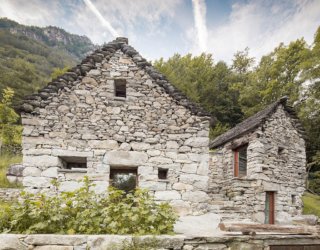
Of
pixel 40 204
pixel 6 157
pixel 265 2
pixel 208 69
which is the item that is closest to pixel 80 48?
pixel 208 69

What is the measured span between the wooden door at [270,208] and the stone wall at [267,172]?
0.17 m

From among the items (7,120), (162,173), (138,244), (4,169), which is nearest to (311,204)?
(162,173)

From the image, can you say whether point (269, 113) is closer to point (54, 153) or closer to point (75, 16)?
point (54, 153)

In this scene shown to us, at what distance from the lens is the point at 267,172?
990 cm

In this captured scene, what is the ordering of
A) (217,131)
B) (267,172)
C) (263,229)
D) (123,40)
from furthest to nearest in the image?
(217,131) < (267,172) < (123,40) < (263,229)

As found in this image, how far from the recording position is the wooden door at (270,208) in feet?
32.9

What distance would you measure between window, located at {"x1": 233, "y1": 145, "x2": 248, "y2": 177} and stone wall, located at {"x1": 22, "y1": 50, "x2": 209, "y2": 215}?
546 centimetres

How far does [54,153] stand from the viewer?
19.9 feet

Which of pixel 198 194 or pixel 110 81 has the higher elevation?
pixel 110 81

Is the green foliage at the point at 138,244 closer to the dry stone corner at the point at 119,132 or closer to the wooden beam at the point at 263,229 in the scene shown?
the wooden beam at the point at 263,229

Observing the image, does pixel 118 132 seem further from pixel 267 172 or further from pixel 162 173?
pixel 267 172

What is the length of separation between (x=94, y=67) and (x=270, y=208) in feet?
31.9

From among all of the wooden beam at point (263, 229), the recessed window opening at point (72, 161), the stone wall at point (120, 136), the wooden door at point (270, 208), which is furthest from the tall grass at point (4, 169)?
the wooden door at point (270, 208)

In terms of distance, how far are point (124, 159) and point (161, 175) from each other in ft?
4.11
